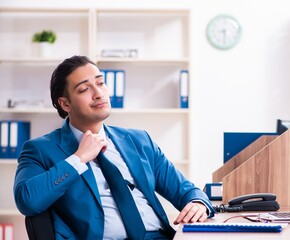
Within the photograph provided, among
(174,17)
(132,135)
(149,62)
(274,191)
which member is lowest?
(274,191)

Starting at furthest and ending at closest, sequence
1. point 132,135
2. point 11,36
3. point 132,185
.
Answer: point 11,36, point 132,135, point 132,185

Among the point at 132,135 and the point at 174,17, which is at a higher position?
the point at 174,17

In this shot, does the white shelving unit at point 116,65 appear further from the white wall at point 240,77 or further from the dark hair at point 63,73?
the dark hair at point 63,73

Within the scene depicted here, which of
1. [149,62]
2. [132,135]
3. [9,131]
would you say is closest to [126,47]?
[149,62]

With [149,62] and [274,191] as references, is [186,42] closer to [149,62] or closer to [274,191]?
[149,62]

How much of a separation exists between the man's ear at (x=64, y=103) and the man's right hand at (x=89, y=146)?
0.18 m

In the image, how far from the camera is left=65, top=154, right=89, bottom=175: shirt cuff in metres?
2.00

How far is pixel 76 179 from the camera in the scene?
1993 millimetres

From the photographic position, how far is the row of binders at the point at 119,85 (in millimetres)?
4840

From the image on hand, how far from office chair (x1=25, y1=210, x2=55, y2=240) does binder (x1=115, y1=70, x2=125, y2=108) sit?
118 inches

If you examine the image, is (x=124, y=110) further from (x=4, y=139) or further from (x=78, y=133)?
(x=78, y=133)

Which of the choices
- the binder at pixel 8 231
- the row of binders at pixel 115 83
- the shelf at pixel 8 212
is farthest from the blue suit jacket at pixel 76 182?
the binder at pixel 8 231

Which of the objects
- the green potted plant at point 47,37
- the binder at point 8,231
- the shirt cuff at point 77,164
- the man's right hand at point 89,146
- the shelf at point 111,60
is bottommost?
the binder at point 8,231

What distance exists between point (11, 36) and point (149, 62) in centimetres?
117
